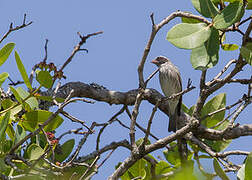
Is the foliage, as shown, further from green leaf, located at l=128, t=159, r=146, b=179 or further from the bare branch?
the bare branch

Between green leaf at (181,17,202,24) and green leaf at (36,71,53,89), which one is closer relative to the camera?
green leaf at (36,71,53,89)

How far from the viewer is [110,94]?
160 inches

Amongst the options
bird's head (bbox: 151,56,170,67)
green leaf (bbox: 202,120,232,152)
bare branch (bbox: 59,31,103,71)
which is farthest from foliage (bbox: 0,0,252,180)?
bird's head (bbox: 151,56,170,67)

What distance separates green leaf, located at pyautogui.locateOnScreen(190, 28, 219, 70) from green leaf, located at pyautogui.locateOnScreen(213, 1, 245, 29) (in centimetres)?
7

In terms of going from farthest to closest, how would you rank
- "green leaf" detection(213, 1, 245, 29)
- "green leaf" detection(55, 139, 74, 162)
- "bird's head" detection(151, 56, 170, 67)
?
"bird's head" detection(151, 56, 170, 67) < "green leaf" detection(55, 139, 74, 162) < "green leaf" detection(213, 1, 245, 29)

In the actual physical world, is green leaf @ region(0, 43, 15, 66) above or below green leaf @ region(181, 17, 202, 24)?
below

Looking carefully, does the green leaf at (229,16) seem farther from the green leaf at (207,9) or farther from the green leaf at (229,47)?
the green leaf at (229,47)

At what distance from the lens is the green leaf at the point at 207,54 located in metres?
2.45

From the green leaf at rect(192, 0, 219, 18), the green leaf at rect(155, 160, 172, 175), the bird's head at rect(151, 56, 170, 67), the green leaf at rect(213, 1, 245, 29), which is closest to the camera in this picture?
the green leaf at rect(213, 1, 245, 29)

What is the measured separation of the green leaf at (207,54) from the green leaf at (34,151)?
1136 millimetres

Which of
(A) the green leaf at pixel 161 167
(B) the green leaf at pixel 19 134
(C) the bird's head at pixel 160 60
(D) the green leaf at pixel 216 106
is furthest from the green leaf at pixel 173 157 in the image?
(C) the bird's head at pixel 160 60

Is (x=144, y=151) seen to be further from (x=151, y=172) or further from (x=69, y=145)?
(x=69, y=145)

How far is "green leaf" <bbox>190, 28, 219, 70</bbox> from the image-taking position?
245 centimetres

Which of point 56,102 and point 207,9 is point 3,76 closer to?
point 56,102
